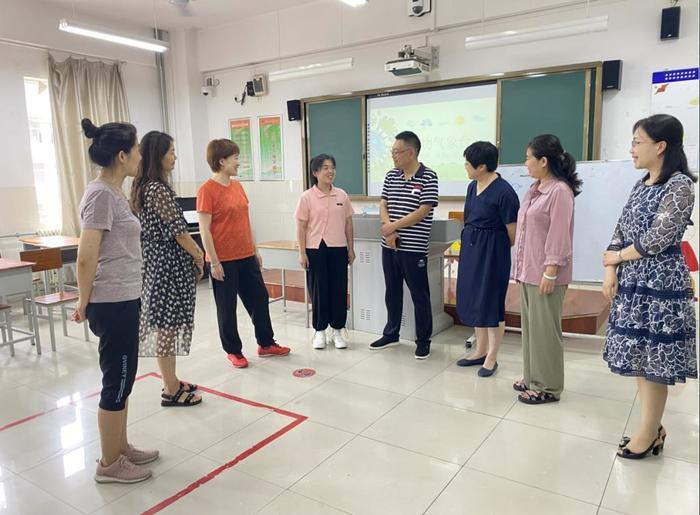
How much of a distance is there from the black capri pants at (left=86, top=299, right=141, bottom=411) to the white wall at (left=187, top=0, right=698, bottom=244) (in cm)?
434

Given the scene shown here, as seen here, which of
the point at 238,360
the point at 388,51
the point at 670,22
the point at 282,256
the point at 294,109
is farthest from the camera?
the point at 294,109

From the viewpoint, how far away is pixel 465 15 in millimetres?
5367

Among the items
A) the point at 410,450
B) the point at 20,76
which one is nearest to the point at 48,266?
the point at 20,76

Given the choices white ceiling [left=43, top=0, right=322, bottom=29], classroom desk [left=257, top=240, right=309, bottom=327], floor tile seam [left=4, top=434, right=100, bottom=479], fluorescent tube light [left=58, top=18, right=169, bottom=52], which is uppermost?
white ceiling [left=43, top=0, right=322, bottom=29]

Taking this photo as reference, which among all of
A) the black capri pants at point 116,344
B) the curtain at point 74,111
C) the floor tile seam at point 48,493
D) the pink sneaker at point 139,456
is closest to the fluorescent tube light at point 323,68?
the curtain at point 74,111

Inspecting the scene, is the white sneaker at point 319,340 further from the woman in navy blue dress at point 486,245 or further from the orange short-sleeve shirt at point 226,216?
the woman in navy blue dress at point 486,245

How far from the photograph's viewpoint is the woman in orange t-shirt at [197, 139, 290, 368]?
3.26m

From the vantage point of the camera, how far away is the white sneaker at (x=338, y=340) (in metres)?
4.02

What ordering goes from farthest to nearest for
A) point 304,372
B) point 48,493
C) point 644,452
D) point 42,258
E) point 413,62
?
1. point 413,62
2. point 42,258
3. point 304,372
4. point 644,452
5. point 48,493

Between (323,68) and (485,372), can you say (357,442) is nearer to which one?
(485,372)

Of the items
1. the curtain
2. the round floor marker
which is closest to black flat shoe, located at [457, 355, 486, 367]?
the round floor marker

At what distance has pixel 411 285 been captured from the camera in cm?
371

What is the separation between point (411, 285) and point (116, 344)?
7.10 ft

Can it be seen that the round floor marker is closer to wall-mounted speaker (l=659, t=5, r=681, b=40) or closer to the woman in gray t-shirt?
the woman in gray t-shirt
